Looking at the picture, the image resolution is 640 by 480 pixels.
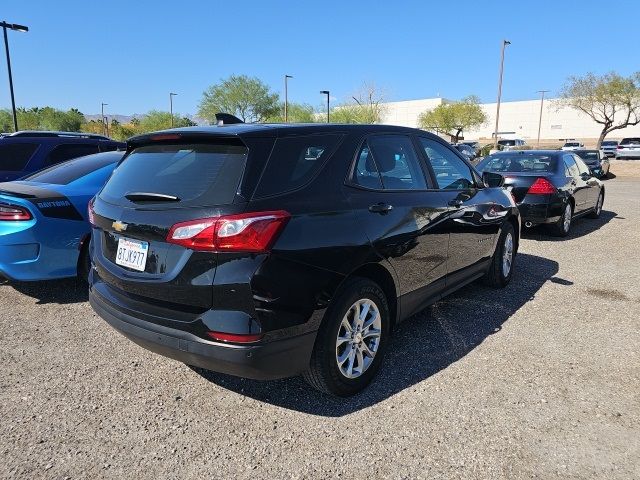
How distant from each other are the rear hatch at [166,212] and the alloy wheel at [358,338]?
3.00ft

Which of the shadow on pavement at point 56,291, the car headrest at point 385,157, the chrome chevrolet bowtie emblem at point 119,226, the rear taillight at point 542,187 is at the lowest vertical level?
the shadow on pavement at point 56,291

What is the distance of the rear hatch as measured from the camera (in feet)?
8.12

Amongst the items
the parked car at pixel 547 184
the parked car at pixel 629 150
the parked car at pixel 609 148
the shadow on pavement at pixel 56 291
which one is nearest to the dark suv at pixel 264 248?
the shadow on pavement at pixel 56 291

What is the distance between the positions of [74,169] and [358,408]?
413cm

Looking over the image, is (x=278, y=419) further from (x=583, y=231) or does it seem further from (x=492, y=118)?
(x=492, y=118)

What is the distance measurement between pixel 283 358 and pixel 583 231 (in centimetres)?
837

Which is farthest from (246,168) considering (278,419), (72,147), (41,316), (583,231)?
(583,231)

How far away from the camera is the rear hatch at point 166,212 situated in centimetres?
247

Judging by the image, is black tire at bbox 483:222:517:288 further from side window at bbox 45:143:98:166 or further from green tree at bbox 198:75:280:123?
green tree at bbox 198:75:280:123

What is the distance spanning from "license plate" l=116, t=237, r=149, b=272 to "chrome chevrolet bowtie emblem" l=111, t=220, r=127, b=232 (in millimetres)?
57

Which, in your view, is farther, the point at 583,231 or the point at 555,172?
the point at 583,231

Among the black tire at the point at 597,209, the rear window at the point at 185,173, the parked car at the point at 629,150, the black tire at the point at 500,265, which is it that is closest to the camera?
the rear window at the point at 185,173

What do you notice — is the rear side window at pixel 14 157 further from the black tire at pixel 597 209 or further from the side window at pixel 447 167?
the black tire at pixel 597 209

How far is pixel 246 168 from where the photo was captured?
254 centimetres
